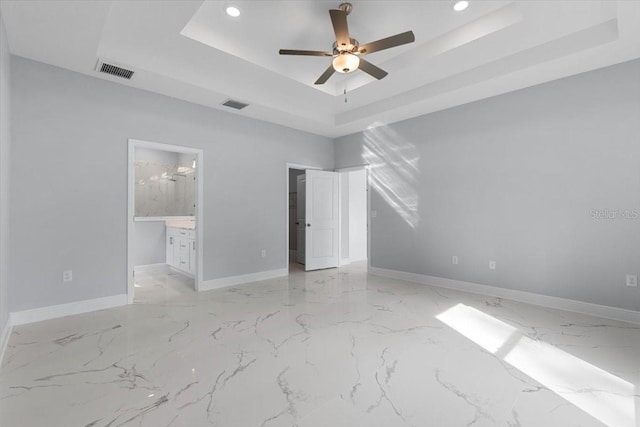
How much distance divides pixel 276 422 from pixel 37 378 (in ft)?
5.85

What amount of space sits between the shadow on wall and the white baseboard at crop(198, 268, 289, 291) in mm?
2345

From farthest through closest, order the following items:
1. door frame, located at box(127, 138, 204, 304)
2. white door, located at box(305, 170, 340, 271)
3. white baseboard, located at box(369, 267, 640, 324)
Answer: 1. white door, located at box(305, 170, 340, 271)
2. door frame, located at box(127, 138, 204, 304)
3. white baseboard, located at box(369, 267, 640, 324)

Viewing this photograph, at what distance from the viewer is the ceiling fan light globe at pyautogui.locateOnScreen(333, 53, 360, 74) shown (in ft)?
9.29

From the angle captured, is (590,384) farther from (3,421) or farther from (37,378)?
(37,378)

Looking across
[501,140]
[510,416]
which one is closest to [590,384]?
[510,416]

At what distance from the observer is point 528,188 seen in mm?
3785

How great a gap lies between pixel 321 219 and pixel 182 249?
2623 millimetres

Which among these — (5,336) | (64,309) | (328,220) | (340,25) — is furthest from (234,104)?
(5,336)

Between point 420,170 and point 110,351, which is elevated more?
point 420,170

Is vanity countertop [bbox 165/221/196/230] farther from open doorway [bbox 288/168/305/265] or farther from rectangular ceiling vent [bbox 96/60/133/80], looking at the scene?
rectangular ceiling vent [bbox 96/60/133/80]

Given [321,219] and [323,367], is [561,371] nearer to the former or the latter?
[323,367]

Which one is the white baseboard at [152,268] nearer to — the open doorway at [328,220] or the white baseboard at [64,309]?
the white baseboard at [64,309]

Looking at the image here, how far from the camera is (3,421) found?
165 centimetres

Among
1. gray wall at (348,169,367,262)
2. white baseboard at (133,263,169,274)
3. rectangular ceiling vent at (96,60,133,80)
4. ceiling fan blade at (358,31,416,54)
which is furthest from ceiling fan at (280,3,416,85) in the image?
white baseboard at (133,263,169,274)
